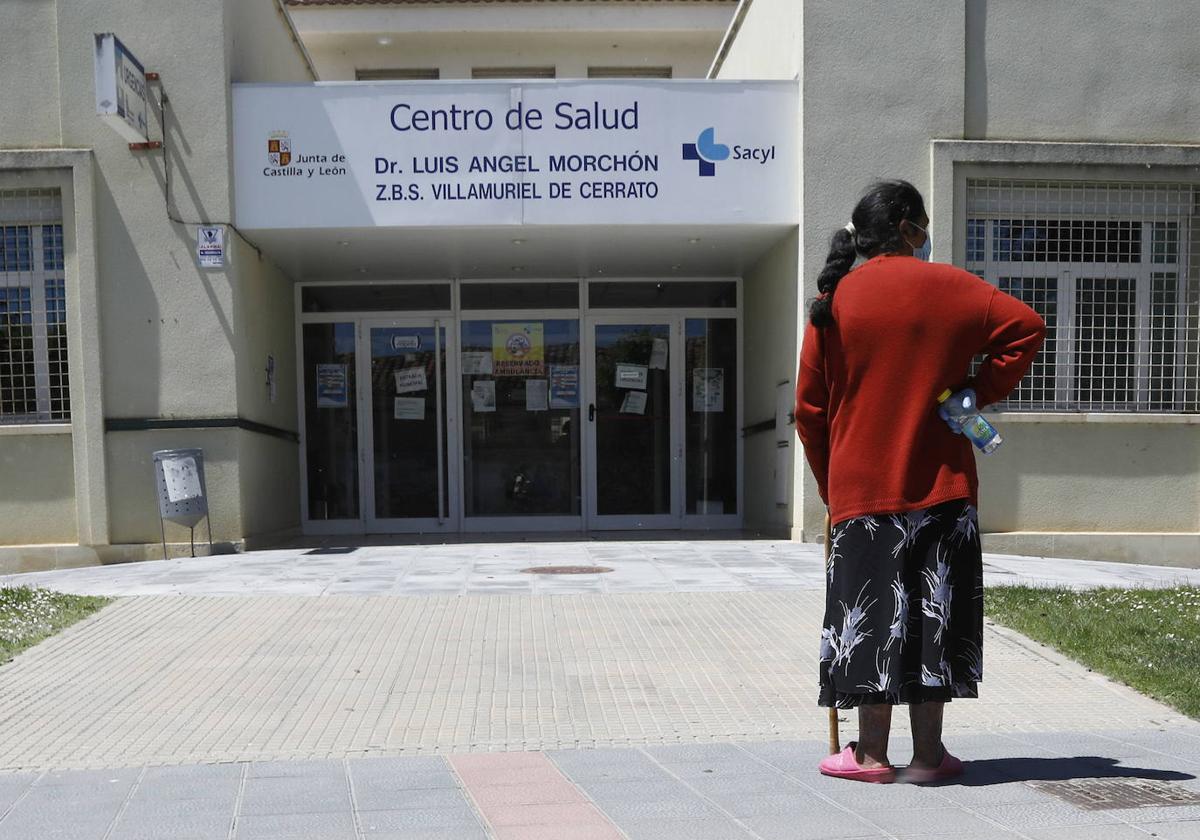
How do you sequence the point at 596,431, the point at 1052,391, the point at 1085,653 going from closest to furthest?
the point at 1085,653 < the point at 1052,391 < the point at 596,431

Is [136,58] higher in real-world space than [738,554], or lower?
higher

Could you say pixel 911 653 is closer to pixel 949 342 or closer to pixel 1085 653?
pixel 949 342

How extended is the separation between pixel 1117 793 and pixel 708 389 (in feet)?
30.4

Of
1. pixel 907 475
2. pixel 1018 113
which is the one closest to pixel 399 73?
pixel 1018 113

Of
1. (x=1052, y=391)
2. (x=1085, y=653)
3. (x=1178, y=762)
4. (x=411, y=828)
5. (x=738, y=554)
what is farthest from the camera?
(x=1052, y=391)

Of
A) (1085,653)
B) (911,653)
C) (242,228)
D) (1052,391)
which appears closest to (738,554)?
(1052,391)

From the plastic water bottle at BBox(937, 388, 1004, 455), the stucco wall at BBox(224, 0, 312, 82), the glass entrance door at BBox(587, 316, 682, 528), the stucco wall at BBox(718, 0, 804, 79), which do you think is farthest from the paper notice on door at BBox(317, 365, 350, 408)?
the plastic water bottle at BBox(937, 388, 1004, 455)

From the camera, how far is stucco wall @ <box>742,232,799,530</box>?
10.4m

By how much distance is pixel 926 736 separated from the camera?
366 centimetres

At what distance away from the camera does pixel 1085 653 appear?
5746mm

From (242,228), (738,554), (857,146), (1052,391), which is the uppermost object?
(857,146)

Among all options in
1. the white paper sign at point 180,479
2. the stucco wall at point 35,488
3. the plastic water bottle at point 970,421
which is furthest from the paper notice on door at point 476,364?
the plastic water bottle at point 970,421

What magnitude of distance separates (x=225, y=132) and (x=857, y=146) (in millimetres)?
5397

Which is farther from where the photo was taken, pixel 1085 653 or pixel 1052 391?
pixel 1052 391
